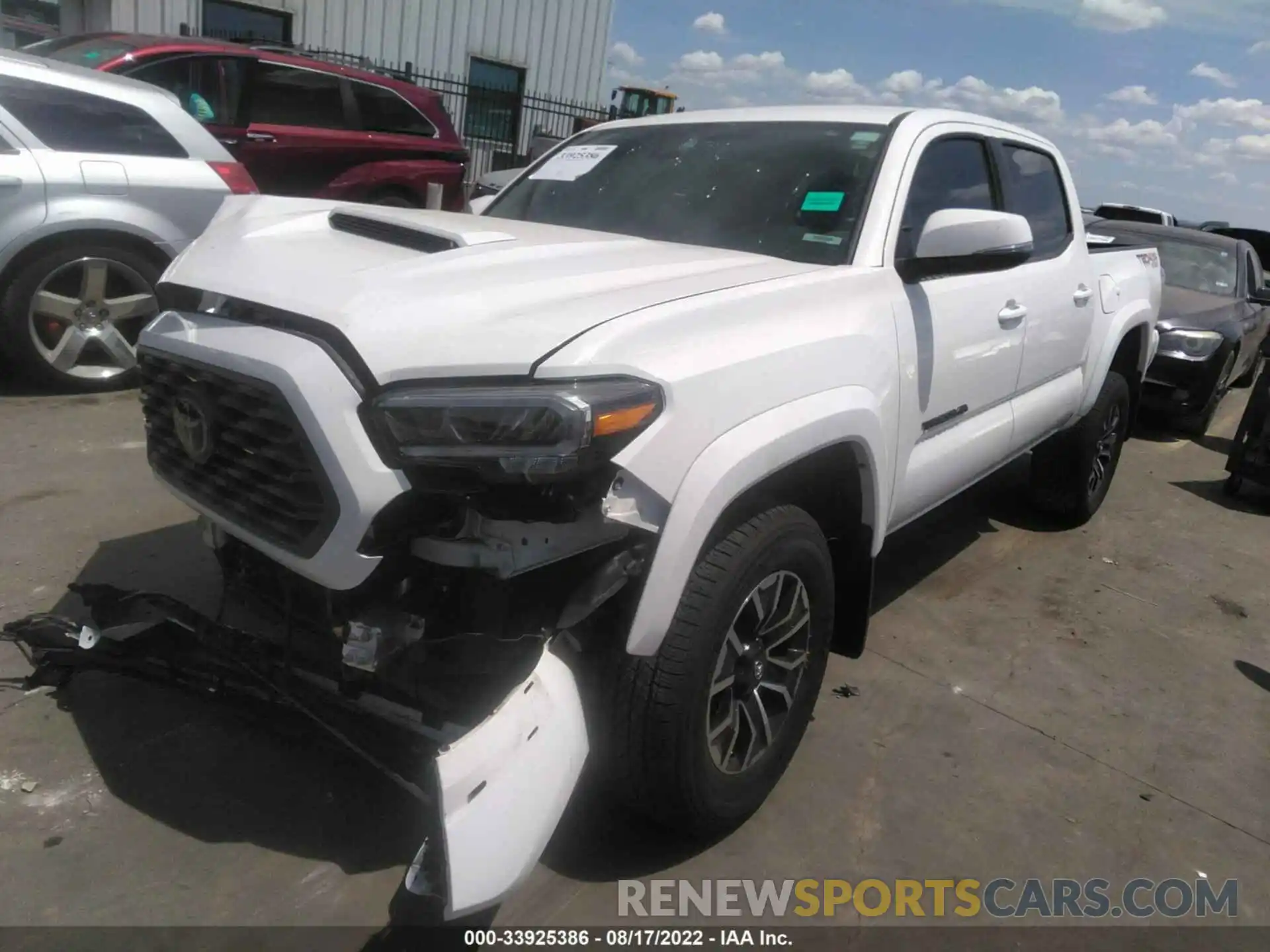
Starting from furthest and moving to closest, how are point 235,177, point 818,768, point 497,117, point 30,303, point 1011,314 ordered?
point 497,117 → point 235,177 → point 30,303 → point 1011,314 → point 818,768

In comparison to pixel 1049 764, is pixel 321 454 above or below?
above

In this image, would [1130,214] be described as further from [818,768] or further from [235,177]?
[818,768]

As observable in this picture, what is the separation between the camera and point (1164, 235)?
939cm

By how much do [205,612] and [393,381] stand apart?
176cm

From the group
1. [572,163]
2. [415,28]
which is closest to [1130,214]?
[415,28]

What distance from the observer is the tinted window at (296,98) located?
25.9 ft

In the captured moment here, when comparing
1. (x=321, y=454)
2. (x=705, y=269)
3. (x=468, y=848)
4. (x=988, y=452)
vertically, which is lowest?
(x=468, y=848)

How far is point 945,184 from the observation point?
3.50 meters

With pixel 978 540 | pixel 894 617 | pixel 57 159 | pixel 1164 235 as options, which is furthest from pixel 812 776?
pixel 1164 235

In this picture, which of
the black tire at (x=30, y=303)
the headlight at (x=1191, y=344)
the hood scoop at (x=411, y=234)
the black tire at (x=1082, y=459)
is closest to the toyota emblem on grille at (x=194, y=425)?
the hood scoop at (x=411, y=234)

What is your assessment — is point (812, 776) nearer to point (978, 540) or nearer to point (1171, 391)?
point (978, 540)

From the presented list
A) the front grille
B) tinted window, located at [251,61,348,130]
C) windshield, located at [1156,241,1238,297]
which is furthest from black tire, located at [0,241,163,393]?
windshield, located at [1156,241,1238,297]

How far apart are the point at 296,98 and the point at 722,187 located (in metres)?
5.99

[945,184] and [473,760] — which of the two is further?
[945,184]
